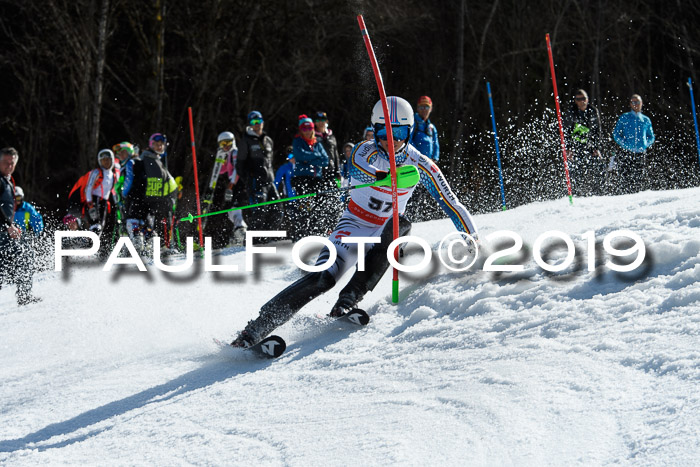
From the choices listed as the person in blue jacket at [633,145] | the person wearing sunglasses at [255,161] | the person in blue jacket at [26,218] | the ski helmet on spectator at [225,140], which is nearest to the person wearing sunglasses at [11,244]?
the person in blue jacket at [26,218]

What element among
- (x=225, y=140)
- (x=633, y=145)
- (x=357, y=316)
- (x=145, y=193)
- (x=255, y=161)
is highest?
(x=225, y=140)

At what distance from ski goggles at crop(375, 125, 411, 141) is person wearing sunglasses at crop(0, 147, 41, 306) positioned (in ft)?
13.2

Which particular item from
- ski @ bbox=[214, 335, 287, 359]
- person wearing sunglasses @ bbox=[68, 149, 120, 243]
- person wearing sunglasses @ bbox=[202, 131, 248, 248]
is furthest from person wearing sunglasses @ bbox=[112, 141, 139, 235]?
ski @ bbox=[214, 335, 287, 359]

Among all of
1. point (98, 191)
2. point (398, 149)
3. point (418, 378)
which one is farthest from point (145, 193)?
point (418, 378)

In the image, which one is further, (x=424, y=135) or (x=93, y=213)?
(x=93, y=213)

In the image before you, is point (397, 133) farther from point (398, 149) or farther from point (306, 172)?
point (306, 172)

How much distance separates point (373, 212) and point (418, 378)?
5.64 ft

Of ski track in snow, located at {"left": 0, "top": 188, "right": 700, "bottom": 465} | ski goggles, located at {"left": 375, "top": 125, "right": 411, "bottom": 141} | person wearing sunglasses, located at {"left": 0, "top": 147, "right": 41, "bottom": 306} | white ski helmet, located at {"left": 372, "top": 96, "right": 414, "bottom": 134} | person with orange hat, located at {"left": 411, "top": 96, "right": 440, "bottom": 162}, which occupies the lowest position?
ski track in snow, located at {"left": 0, "top": 188, "right": 700, "bottom": 465}

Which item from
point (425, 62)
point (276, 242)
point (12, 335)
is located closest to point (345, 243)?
point (12, 335)

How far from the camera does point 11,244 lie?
821cm

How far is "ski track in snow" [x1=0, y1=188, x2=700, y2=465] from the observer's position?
380 centimetres

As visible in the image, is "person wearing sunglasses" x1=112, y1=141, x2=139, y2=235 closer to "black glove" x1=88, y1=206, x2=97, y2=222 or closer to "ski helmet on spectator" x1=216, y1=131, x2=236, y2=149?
"black glove" x1=88, y1=206, x2=97, y2=222

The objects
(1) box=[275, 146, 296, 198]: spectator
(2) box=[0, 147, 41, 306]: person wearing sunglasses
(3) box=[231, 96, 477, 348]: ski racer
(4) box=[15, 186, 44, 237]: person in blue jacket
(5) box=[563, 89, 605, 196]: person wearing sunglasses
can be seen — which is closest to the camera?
(3) box=[231, 96, 477, 348]: ski racer

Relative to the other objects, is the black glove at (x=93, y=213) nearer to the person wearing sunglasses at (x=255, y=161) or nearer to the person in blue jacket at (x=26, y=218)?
the person in blue jacket at (x=26, y=218)
